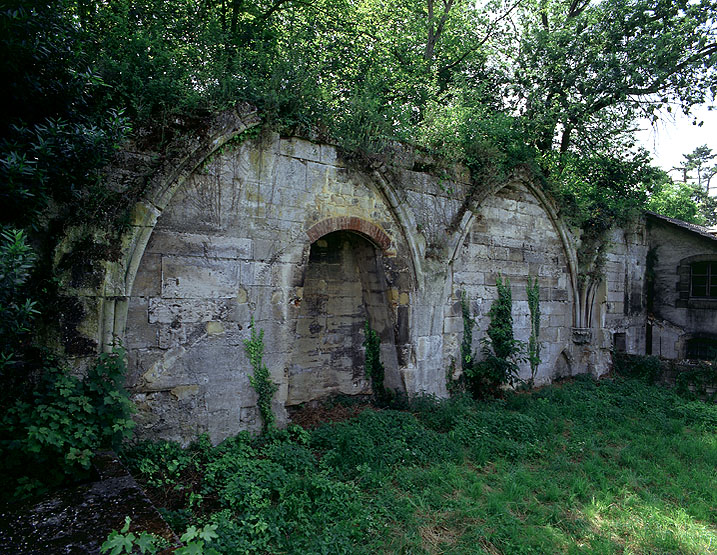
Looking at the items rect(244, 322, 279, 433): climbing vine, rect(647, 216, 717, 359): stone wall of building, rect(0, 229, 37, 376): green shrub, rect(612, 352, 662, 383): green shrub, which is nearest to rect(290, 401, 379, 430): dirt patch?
rect(244, 322, 279, 433): climbing vine

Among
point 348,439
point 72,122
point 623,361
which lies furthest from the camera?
point 623,361

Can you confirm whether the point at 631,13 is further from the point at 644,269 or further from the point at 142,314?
the point at 142,314

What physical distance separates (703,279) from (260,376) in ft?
37.3

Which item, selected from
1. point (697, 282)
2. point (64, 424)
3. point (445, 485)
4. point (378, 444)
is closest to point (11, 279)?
point (64, 424)

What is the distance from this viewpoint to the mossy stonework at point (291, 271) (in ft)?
15.2

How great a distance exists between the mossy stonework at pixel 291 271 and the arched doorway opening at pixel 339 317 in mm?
21

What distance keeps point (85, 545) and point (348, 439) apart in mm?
3162

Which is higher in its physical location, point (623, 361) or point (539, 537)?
point (623, 361)

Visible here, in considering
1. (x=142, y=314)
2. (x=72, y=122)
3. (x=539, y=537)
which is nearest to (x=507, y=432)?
(x=539, y=537)

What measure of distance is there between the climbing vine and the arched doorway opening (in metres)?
0.99

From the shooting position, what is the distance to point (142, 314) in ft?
15.0

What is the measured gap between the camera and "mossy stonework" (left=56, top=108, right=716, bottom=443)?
183 inches

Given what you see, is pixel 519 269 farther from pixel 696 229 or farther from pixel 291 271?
pixel 696 229

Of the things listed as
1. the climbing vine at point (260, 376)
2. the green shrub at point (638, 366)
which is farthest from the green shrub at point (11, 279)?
the green shrub at point (638, 366)
